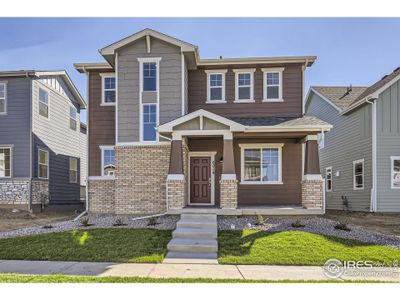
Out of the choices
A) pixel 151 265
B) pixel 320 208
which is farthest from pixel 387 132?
pixel 151 265

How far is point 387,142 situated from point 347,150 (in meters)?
2.98

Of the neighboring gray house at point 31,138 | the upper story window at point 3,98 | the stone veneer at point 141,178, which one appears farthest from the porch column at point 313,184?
the upper story window at point 3,98

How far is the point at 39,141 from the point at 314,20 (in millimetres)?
13686

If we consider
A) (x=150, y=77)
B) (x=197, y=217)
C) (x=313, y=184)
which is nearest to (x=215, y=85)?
(x=150, y=77)

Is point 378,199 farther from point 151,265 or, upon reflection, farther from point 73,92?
point 73,92

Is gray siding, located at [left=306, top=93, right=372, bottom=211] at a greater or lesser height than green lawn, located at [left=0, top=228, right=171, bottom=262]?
greater

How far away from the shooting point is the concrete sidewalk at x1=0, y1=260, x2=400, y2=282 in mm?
6855

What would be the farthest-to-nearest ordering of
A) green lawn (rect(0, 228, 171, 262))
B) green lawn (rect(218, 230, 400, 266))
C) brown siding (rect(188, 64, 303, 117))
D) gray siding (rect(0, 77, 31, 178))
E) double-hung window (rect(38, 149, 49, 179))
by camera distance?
double-hung window (rect(38, 149, 49, 179)) → gray siding (rect(0, 77, 31, 178)) → brown siding (rect(188, 64, 303, 117)) → green lawn (rect(0, 228, 171, 262)) → green lawn (rect(218, 230, 400, 266))

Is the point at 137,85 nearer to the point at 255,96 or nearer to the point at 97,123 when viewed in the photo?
the point at 97,123

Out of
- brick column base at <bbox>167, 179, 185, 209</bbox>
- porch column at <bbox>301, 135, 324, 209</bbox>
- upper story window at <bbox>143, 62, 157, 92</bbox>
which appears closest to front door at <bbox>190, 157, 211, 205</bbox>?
brick column base at <bbox>167, 179, 185, 209</bbox>

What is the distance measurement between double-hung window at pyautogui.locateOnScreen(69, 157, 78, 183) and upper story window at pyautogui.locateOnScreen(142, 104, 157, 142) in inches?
375

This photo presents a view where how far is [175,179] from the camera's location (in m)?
11.9

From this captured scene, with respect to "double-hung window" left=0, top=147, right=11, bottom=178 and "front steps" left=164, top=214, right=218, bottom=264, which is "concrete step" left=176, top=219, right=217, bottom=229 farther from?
"double-hung window" left=0, top=147, right=11, bottom=178

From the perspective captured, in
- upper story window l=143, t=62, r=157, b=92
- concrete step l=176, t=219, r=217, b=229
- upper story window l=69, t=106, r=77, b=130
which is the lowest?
concrete step l=176, t=219, r=217, b=229
